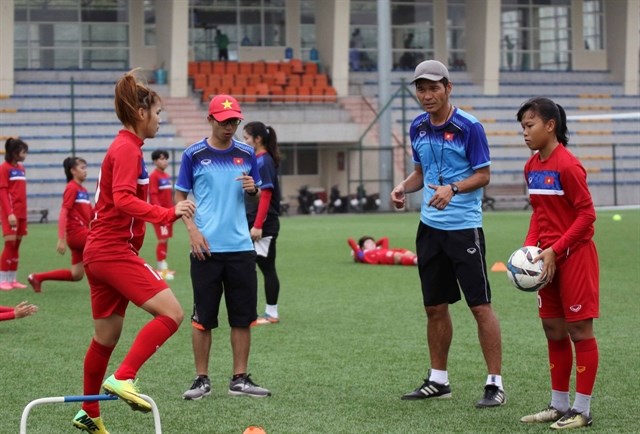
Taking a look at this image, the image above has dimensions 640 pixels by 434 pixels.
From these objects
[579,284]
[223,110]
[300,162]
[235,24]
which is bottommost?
[579,284]

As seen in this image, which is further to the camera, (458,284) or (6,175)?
(6,175)

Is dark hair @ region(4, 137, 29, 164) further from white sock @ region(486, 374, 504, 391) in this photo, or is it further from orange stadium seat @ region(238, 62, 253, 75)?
orange stadium seat @ region(238, 62, 253, 75)

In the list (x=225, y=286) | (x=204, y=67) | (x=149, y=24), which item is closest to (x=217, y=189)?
(x=225, y=286)

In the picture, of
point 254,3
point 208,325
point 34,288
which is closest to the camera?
point 208,325

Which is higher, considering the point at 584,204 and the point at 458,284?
the point at 584,204

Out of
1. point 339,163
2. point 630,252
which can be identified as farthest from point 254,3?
point 630,252

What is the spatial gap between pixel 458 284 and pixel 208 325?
1706 mm

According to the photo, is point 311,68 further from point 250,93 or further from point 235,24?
point 235,24

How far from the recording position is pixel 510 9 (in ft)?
160

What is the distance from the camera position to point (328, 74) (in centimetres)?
4225

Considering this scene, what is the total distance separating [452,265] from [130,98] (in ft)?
8.04

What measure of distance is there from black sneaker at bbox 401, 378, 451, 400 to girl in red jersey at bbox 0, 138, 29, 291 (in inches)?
321

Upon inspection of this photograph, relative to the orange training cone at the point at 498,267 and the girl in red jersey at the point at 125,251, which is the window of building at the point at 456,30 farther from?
the girl in red jersey at the point at 125,251

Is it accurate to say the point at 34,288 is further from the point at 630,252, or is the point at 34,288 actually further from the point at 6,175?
the point at 630,252
